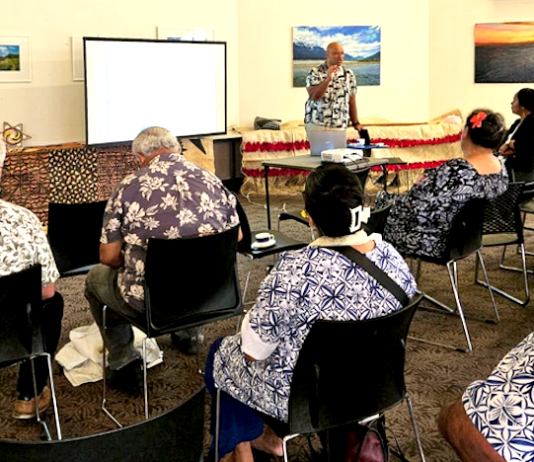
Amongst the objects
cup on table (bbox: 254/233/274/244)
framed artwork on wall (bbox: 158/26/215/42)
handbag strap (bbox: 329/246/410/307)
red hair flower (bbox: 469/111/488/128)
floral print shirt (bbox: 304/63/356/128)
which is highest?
framed artwork on wall (bbox: 158/26/215/42)

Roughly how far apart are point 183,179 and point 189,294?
18.0 inches

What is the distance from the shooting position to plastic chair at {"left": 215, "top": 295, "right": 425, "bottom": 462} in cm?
190

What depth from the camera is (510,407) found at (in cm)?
145

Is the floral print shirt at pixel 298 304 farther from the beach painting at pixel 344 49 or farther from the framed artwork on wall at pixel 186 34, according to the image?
the beach painting at pixel 344 49

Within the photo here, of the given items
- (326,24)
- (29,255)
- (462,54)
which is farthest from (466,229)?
(462,54)

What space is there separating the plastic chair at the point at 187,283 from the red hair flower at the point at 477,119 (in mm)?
1533

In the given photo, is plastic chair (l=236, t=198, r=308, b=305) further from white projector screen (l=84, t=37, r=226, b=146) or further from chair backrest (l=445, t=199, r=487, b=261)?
white projector screen (l=84, t=37, r=226, b=146)

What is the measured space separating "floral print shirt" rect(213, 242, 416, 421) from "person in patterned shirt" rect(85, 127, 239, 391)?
88 centimetres

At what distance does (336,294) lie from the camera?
1.98 metres

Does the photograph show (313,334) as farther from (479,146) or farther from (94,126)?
(94,126)

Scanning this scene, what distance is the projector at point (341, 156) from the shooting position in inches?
201

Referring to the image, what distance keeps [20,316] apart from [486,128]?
8.02ft

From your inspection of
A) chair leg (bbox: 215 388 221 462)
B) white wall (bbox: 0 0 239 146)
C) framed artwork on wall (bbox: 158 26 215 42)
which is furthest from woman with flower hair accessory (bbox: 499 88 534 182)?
chair leg (bbox: 215 388 221 462)

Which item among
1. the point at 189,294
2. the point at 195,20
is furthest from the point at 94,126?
the point at 189,294
